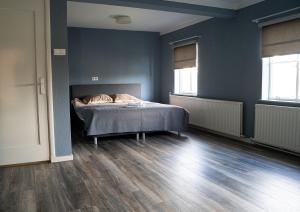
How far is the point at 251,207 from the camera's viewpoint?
7.73ft

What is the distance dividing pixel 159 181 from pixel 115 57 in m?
4.67

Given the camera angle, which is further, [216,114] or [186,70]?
[186,70]

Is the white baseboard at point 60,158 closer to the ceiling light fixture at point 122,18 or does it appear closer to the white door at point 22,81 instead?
the white door at point 22,81

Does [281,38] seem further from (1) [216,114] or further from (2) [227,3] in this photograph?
(1) [216,114]

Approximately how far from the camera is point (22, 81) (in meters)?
3.50

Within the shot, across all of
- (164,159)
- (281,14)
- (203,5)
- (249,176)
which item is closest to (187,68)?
(203,5)

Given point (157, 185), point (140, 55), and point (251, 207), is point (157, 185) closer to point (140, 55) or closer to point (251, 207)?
point (251, 207)

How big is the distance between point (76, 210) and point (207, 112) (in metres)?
3.76

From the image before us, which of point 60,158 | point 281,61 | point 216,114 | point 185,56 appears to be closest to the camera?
point 60,158

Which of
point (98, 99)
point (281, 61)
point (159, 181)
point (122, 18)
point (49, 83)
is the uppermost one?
point (122, 18)

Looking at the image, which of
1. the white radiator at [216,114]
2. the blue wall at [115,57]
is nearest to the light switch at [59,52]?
the white radiator at [216,114]

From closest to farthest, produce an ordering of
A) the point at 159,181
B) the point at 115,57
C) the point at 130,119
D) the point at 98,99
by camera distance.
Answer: the point at 159,181
the point at 130,119
the point at 98,99
the point at 115,57

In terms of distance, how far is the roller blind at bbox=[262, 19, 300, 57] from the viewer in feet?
12.4

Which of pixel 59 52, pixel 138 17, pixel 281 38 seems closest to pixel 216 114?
pixel 281 38
